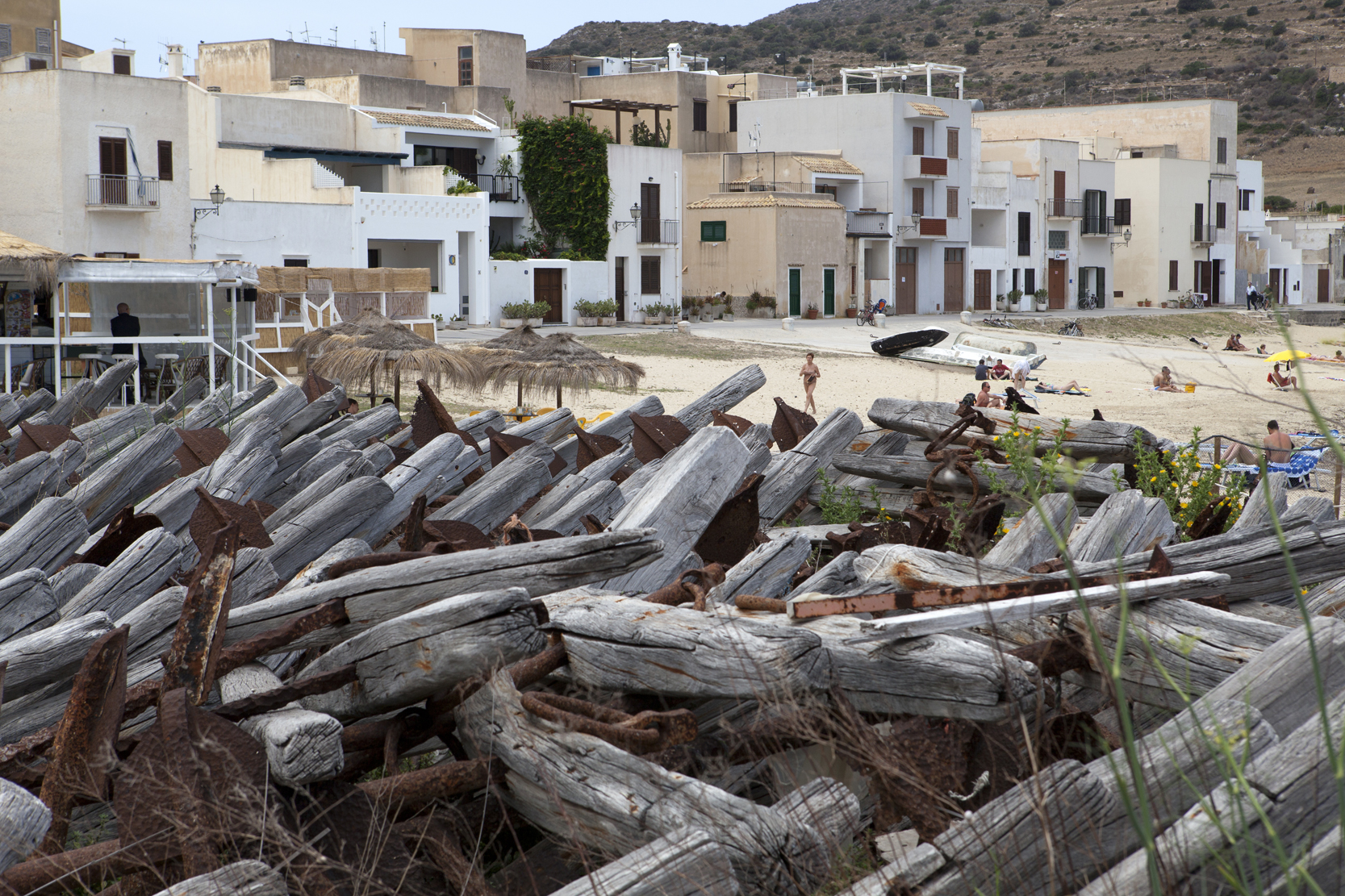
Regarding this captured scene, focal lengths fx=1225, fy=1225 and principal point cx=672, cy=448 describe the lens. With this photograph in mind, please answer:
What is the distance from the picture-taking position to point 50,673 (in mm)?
2627

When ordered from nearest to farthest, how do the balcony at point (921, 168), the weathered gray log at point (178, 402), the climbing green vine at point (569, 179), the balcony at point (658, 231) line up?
the weathered gray log at point (178, 402) → the climbing green vine at point (569, 179) → the balcony at point (658, 231) → the balcony at point (921, 168)

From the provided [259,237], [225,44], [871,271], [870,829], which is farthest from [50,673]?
[225,44]

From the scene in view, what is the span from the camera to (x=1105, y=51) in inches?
4163

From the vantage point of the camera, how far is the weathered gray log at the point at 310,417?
6176mm

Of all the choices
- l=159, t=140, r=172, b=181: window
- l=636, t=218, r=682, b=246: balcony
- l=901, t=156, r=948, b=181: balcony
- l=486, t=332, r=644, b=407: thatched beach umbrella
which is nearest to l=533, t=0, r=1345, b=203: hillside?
l=901, t=156, r=948, b=181: balcony

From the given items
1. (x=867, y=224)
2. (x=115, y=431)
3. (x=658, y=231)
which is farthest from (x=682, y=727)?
(x=867, y=224)

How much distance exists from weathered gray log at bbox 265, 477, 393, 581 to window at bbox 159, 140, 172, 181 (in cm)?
3033

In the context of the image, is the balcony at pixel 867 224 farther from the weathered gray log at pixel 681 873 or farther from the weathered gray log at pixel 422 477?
the weathered gray log at pixel 681 873

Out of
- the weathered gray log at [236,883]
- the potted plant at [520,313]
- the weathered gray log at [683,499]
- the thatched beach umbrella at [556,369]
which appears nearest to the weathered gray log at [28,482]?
the weathered gray log at [683,499]

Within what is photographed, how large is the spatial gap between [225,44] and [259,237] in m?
23.4

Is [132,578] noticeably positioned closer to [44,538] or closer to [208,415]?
[44,538]

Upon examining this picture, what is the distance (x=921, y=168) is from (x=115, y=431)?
1801 inches

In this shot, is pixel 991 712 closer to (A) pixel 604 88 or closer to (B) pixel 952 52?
(A) pixel 604 88

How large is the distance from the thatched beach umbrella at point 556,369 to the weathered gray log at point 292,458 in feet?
31.3
